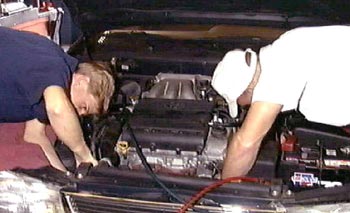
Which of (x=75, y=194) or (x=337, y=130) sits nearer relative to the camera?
(x=75, y=194)

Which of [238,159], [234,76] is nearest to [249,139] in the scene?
[238,159]

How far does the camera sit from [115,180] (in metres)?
2.02

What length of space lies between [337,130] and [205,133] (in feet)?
1.55

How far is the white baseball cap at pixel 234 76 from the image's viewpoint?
2.19 m

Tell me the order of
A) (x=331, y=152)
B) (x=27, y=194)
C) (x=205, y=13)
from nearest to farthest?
(x=27, y=194) < (x=331, y=152) < (x=205, y=13)

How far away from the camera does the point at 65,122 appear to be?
220 cm

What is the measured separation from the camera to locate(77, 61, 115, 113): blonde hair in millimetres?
2389

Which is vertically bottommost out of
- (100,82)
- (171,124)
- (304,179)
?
(304,179)

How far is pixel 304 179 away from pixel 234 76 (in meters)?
0.41

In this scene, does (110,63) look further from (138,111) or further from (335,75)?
(335,75)

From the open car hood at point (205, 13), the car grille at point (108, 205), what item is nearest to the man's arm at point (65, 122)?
the car grille at point (108, 205)

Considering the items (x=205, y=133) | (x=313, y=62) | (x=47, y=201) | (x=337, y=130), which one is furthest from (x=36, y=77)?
(x=337, y=130)

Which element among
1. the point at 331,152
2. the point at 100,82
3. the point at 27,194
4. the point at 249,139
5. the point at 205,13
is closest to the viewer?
the point at 27,194

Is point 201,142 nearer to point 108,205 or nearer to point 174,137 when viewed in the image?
point 174,137
